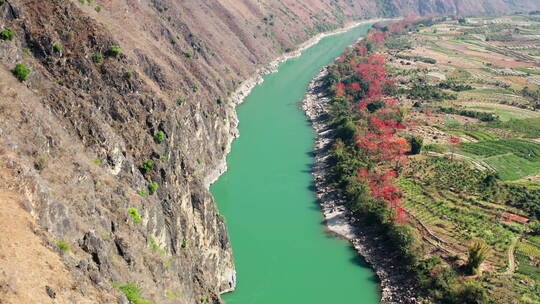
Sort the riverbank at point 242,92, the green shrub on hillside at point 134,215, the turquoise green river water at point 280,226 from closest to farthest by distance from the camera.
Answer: the green shrub on hillside at point 134,215 < the turquoise green river water at point 280,226 < the riverbank at point 242,92

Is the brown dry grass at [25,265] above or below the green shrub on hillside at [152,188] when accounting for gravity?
above

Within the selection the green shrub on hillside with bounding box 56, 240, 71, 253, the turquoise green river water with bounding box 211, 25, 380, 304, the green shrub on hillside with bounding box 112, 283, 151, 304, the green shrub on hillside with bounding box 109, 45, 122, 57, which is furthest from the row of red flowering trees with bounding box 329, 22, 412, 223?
the green shrub on hillside with bounding box 56, 240, 71, 253

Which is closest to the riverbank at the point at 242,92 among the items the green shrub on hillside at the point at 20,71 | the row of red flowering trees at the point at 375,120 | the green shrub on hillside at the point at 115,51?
the row of red flowering trees at the point at 375,120

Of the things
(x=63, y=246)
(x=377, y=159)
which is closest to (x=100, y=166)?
(x=63, y=246)

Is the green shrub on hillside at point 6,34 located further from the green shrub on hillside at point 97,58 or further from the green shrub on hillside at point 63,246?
the green shrub on hillside at point 63,246

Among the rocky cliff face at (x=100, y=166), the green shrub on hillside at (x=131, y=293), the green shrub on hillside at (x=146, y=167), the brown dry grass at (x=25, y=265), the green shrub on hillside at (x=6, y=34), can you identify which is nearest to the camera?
the brown dry grass at (x=25, y=265)

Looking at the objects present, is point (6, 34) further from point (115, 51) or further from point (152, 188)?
point (152, 188)

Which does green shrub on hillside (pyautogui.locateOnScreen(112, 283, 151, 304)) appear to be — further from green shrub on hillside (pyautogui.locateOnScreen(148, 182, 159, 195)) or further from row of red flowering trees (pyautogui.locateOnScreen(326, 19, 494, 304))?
row of red flowering trees (pyautogui.locateOnScreen(326, 19, 494, 304))
